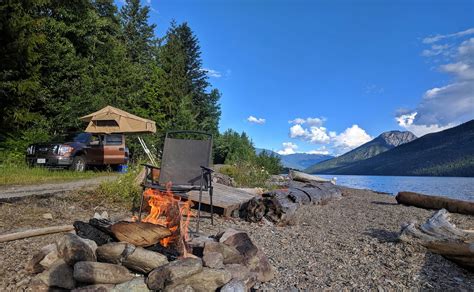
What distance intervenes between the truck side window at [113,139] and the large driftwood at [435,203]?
35.3 ft

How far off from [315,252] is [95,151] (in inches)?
449

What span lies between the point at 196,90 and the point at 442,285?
104 ft

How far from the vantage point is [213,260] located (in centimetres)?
310

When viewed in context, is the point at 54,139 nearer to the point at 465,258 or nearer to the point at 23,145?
the point at 23,145

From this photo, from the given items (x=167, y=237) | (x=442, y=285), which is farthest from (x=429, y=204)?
(x=167, y=237)

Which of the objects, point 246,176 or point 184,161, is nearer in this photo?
point 184,161

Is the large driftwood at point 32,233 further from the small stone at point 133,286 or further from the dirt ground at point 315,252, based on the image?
the small stone at point 133,286

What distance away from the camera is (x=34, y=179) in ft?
31.9

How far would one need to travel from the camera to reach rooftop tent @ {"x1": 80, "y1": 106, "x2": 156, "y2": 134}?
556 inches

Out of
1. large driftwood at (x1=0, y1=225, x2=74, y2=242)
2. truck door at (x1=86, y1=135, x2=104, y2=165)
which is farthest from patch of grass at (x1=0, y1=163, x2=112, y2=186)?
large driftwood at (x1=0, y1=225, x2=74, y2=242)

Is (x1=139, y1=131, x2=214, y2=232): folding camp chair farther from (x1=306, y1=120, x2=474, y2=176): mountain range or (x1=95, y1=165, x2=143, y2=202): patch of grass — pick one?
(x1=306, y1=120, x2=474, y2=176): mountain range

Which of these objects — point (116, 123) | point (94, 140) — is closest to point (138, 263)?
point (94, 140)

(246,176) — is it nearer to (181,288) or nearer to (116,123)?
(116,123)

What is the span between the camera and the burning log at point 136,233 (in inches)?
127
